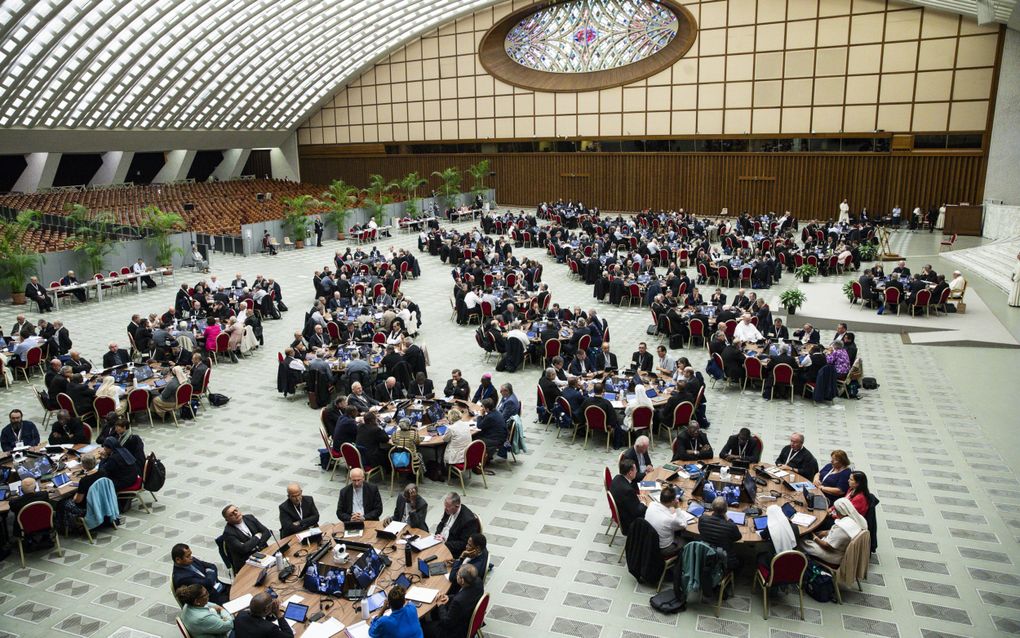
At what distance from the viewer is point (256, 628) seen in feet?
18.9

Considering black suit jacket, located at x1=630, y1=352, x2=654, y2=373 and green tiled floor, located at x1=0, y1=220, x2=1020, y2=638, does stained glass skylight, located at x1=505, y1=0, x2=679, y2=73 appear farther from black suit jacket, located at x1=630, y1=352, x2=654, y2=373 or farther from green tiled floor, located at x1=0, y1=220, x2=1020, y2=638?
black suit jacket, located at x1=630, y1=352, x2=654, y2=373

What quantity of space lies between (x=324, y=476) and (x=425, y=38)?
39757 mm

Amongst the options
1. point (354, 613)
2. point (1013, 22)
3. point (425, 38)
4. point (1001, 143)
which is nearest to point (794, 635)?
point (354, 613)

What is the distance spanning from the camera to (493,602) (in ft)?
24.9

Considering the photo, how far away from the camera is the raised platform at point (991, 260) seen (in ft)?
69.4

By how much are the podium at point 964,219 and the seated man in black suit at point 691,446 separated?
2654 cm

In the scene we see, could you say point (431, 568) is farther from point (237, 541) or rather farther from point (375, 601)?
point (237, 541)

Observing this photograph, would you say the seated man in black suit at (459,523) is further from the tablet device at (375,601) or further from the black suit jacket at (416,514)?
the tablet device at (375,601)

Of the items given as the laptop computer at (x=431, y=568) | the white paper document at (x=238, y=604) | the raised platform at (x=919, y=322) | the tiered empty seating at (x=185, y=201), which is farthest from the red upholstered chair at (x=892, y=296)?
the tiered empty seating at (x=185, y=201)

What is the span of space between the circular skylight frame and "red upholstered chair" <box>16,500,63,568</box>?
36086 mm

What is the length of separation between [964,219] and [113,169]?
4875cm

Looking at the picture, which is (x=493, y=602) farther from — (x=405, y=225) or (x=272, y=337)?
(x=405, y=225)

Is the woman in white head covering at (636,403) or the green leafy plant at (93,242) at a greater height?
the green leafy plant at (93,242)

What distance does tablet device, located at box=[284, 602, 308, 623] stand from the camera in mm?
6188
